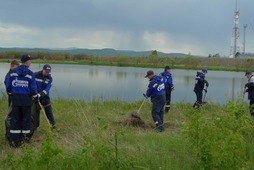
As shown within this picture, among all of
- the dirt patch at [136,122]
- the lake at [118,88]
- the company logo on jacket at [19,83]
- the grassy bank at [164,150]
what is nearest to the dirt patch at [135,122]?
the dirt patch at [136,122]

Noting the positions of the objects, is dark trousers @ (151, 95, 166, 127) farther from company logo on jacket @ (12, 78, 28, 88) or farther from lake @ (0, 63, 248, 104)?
company logo on jacket @ (12, 78, 28, 88)

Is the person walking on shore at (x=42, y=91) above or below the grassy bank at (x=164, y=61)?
below

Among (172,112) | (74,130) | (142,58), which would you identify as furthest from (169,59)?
(74,130)

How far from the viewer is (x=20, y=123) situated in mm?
5977

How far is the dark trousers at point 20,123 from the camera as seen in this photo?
19.2 ft

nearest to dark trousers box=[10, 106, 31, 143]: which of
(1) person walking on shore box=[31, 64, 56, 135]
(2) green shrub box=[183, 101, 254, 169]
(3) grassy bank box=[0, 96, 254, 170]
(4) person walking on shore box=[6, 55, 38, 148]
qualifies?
(4) person walking on shore box=[6, 55, 38, 148]

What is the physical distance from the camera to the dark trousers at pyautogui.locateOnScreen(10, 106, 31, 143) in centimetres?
584

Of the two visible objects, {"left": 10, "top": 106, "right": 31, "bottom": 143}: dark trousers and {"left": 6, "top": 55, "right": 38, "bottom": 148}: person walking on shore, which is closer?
{"left": 6, "top": 55, "right": 38, "bottom": 148}: person walking on shore

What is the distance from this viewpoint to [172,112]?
426 inches

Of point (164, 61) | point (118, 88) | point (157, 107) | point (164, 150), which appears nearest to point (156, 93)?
point (157, 107)

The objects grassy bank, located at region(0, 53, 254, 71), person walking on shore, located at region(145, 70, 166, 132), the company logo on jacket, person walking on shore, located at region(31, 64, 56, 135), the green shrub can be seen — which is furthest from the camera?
grassy bank, located at region(0, 53, 254, 71)

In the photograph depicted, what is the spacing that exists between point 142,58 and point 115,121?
153 ft

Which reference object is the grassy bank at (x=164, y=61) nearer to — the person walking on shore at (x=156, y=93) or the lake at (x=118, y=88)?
the lake at (x=118, y=88)

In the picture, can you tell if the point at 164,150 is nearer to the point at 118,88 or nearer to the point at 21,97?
the point at 21,97
